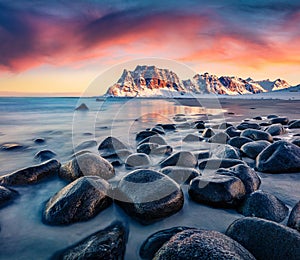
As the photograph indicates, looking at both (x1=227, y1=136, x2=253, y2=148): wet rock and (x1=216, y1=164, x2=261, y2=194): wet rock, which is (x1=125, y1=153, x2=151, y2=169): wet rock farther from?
(x1=227, y1=136, x2=253, y2=148): wet rock

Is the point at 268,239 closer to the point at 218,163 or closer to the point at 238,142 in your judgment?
the point at 218,163

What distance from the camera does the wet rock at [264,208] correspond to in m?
2.12

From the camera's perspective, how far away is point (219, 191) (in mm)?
2387

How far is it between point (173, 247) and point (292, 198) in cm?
194

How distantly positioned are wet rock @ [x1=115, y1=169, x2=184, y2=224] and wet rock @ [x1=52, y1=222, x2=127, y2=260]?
0.30m

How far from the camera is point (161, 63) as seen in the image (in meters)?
3.75

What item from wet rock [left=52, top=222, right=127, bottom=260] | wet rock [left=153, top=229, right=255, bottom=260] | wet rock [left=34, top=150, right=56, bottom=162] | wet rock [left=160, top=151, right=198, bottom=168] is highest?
wet rock [left=153, top=229, right=255, bottom=260]

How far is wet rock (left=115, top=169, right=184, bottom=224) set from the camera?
2193mm

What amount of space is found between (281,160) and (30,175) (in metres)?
3.72

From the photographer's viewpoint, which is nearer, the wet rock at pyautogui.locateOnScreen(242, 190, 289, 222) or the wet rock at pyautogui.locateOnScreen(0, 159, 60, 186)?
the wet rock at pyautogui.locateOnScreen(242, 190, 289, 222)

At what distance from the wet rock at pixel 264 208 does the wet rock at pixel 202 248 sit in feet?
2.72

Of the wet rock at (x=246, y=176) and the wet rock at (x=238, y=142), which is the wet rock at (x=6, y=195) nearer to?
the wet rock at (x=246, y=176)

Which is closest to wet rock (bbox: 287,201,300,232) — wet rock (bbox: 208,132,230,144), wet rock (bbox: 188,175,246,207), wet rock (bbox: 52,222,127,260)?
wet rock (bbox: 188,175,246,207)

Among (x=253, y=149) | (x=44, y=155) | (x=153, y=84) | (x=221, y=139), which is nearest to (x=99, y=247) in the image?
(x=253, y=149)
